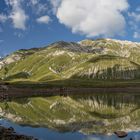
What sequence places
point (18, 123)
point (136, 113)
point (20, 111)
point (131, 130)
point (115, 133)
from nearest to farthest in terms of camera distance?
point (115, 133)
point (131, 130)
point (18, 123)
point (136, 113)
point (20, 111)

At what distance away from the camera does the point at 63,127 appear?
306 feet

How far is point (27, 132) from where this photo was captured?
84.9 m

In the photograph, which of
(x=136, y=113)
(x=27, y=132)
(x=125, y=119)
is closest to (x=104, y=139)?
(x=27, y=132)

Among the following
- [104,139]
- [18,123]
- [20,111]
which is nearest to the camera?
[104,139]

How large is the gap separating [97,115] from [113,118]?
10585 mm

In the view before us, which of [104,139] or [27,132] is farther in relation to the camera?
[27,132]

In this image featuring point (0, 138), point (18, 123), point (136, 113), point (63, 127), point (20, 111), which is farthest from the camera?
point (20, 111)

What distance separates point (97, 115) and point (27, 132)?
40968 millimetres

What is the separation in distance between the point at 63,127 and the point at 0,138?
31.2 m

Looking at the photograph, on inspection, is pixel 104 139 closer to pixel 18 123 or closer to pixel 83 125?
pixel 83 125

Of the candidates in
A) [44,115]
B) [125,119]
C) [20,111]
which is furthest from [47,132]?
[20,111]

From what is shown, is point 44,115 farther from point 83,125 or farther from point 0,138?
point 0,138

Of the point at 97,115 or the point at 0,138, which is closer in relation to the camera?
the point at 0,138

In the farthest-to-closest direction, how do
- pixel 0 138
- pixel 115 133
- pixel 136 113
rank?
pixel 136 113 → pixel 115 133 → pixel 0 138
